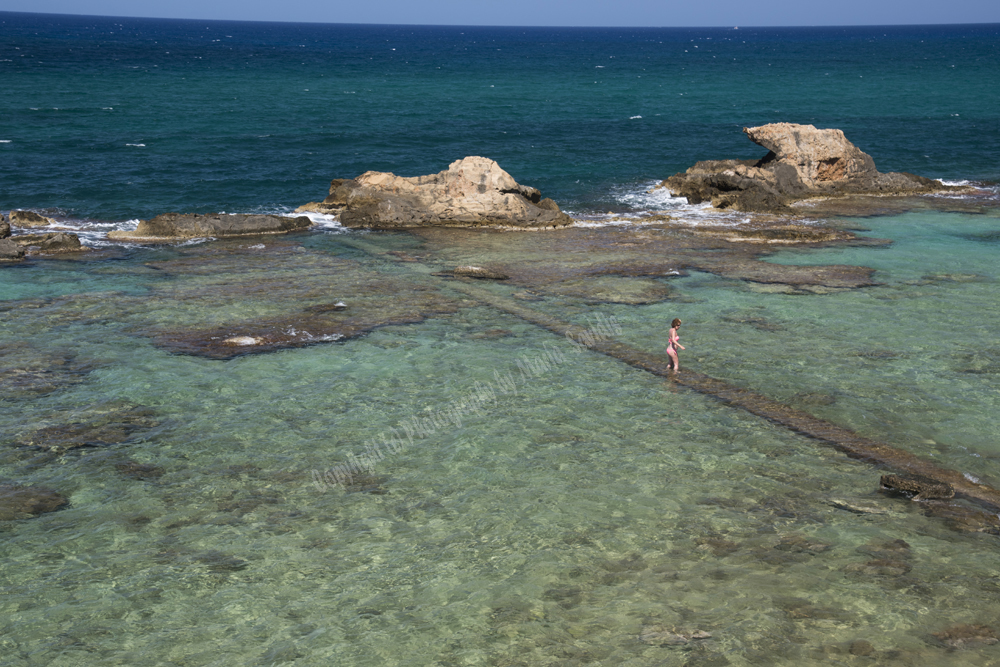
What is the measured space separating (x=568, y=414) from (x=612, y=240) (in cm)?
1486

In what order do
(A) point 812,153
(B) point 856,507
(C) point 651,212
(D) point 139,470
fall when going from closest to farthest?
(B) point 856,507 < (D) point 139,470 < (C) point 651,212 < (A) point 812,153

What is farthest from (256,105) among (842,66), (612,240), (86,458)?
(842,66)

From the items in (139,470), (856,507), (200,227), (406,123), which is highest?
(406,123)

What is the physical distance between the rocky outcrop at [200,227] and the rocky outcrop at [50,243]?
1.94 metres

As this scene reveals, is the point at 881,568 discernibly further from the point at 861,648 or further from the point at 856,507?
the point at 861,648

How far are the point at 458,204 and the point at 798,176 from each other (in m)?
15.7

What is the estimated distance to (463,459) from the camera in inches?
631

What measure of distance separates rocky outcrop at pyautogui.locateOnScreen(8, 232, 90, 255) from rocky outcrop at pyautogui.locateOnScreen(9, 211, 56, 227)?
127 inches

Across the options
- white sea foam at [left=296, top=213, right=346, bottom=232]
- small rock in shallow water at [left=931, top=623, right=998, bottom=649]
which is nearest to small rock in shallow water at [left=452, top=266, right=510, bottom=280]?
white sea foam at [left=296, top=213, right=346, bottom=232]

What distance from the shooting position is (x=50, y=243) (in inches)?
1167

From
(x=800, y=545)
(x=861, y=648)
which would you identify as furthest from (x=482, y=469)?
(x=861, y=648)

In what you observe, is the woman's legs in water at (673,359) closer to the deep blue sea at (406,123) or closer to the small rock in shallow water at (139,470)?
the small rock in shallow water at (139,470)

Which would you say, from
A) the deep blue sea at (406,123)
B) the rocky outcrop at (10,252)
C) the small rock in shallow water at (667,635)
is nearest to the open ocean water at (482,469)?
the small rock in shallow water at (667,635)

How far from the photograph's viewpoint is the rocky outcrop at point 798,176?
37.4m
